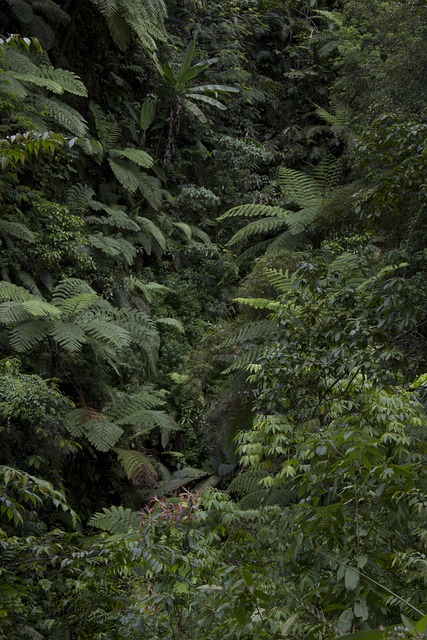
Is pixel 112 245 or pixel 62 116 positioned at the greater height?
pixel 62 116

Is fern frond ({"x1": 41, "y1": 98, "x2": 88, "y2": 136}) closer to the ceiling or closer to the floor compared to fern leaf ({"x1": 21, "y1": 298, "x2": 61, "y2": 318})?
closer to the ceiling

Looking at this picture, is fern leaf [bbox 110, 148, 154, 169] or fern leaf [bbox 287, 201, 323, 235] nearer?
fern leaf [bbox 287, 201, 323, 235]

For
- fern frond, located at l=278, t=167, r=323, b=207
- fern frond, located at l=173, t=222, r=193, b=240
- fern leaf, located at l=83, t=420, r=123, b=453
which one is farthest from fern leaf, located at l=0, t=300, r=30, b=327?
fern frond, located at l=278, t=167, r=323, b=207

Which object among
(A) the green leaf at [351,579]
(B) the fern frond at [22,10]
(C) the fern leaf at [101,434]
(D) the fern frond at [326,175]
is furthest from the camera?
(D) the fern frond at [326,175]

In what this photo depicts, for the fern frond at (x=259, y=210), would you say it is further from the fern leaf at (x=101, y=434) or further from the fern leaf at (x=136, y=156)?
the fern leaf at (x=101, y=434)

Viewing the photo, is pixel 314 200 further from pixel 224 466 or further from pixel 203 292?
pixel 224 466

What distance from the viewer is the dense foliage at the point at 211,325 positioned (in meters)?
1.83

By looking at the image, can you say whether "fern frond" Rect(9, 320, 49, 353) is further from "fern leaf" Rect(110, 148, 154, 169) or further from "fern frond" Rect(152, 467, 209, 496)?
"fern leaf" Rect(110, 148, 154, 169)

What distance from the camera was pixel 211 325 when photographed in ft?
27.1

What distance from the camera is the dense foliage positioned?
1827 millimetres

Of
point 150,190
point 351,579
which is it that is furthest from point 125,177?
point 351,579

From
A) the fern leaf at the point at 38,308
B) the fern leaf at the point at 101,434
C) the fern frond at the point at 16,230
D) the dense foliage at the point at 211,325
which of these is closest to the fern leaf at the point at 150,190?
the dense foliage at the point at 211,325

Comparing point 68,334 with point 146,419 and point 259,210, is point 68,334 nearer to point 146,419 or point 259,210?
point 146,419

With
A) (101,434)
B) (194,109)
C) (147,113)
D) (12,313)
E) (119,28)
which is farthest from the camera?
(194,109)
